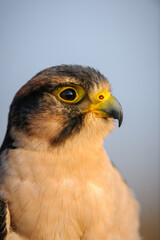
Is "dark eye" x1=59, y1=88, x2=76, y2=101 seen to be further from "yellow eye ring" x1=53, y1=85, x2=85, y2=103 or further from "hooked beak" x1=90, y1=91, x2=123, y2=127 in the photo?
"hooked beak" x1=90, y1=91, x2=123, y2=127

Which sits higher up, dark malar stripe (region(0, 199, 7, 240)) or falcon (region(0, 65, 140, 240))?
falcon (region(0, 65, 140, 240))

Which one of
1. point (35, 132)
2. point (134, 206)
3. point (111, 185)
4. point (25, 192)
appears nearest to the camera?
point (25, 192)

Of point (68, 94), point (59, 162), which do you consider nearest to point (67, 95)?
point (68, 94)

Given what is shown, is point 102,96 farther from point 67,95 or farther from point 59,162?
point 59,162

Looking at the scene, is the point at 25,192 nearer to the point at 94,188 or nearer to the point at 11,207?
the point at 11,207

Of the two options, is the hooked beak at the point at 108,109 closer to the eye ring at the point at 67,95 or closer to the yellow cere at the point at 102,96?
the yellow cere at the point at 102,96

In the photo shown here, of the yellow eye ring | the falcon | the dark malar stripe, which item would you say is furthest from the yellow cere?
the dark malar stripe

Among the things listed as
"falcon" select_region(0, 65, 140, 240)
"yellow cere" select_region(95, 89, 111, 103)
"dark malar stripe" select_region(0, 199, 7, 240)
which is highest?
"yellow cere" select_region(95, 89, 111, 103)

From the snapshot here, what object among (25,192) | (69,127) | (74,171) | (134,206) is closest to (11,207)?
(25,192)
